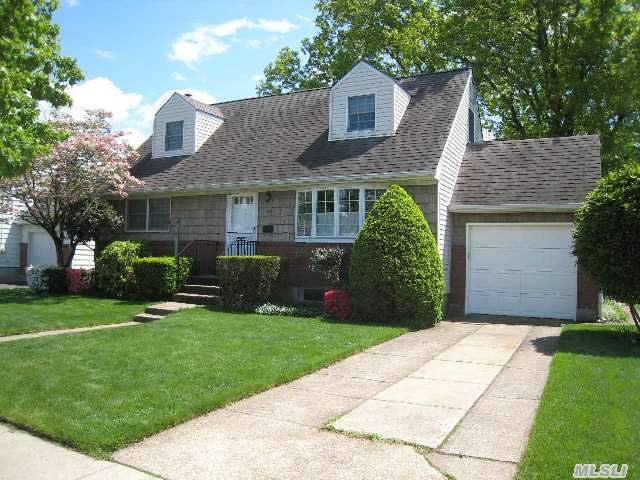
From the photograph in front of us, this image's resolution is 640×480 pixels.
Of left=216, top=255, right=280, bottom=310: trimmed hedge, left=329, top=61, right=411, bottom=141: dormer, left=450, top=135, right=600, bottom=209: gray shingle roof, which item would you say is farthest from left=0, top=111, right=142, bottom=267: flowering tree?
left=450, top=135, right=600, bottom=209: gray shingle roof

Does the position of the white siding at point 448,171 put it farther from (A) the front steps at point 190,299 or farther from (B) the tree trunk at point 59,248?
(B) the tree trunk at point 59,248

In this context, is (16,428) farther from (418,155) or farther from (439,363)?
(418,155)

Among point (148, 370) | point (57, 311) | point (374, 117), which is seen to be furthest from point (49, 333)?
point (374, 117)

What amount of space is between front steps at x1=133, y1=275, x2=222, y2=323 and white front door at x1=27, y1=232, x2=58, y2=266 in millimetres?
10489

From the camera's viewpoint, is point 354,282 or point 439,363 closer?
point 439,363

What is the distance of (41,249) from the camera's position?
23469 millimetres

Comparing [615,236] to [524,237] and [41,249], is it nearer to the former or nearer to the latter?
[524,237]

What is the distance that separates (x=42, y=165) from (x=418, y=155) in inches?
427

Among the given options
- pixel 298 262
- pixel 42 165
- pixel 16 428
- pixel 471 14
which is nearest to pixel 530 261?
pixel 298 262

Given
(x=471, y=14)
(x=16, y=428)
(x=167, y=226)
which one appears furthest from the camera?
(x=471, y=14)

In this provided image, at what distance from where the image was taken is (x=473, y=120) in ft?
58.8

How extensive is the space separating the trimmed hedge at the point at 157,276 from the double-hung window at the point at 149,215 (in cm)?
289

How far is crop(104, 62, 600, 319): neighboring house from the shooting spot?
→ 13430mm

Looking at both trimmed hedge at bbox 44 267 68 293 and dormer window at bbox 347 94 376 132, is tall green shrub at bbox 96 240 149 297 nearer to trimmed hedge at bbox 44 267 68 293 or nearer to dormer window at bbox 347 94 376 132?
trimmed hedge at bbox 44 267 68 293
